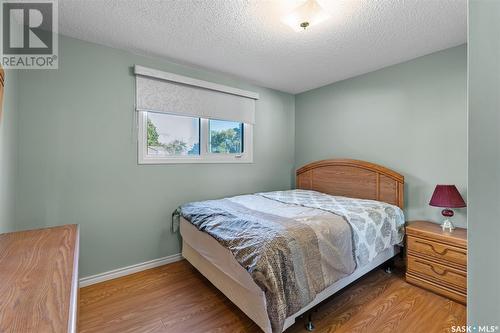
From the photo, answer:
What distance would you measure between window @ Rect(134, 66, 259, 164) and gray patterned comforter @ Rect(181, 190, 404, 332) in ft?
3.04

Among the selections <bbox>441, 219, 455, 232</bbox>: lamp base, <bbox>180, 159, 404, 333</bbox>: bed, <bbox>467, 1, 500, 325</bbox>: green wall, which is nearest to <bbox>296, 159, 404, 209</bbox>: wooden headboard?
<bbox>180, 159, 404, 333</bbox>: bed

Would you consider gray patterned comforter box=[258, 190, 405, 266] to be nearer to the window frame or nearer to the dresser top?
the dresser top

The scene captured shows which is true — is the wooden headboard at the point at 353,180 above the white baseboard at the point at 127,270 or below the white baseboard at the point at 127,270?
above

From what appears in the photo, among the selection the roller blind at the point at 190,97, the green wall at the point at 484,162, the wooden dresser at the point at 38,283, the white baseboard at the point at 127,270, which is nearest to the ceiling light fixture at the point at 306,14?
the green wall at the point at 484,162

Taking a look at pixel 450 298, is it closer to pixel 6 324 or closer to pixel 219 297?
pixel 219 297

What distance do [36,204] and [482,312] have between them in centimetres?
280

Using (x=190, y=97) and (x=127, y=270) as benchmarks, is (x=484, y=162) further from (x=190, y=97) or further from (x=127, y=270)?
(x=127, y=270)

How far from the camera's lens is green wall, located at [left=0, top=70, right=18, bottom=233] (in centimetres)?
151

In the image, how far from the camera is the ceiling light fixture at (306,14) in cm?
159

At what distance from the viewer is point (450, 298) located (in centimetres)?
197

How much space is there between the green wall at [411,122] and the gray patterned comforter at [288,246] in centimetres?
80

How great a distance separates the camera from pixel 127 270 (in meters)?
2.37

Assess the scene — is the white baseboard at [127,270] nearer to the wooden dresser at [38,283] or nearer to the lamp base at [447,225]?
the wooden dresser at [38,283]

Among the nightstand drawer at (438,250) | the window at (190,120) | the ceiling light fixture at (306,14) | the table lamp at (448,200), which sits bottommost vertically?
the nightstand drawer at (438,250)
